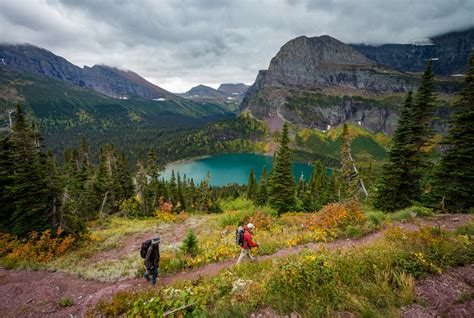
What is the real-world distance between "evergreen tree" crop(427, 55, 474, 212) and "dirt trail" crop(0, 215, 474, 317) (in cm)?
434

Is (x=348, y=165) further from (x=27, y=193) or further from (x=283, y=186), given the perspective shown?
(x=27, y=193)

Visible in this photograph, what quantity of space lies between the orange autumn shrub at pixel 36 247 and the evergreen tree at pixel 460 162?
79.8 ft

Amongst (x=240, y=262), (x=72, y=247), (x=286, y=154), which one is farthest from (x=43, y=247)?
(x=286, y=154)

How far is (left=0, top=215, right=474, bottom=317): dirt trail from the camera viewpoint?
723cm

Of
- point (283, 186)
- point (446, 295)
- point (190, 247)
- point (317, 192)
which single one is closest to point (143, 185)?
point (283, 186)

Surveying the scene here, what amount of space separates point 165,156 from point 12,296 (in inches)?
7399

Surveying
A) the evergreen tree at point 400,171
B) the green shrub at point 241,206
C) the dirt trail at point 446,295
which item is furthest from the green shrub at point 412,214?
the green shrub at point 241,206

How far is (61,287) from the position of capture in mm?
8844

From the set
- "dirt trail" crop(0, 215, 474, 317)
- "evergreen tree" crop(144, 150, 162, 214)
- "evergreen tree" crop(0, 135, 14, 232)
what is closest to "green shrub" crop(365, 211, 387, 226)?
"dirt trail" crop(0, 215, 474, 317)

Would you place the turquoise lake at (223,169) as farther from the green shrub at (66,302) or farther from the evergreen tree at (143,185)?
the green shrub at (66,302)

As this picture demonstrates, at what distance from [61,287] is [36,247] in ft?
24.9

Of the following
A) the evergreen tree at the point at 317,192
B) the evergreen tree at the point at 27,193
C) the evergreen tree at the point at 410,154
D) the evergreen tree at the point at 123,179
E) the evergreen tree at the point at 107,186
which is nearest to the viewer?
the evergreen tree at the point at 27,193

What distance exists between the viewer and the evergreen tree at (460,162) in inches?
545

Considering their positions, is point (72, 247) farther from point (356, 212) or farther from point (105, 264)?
point (356, 212)
